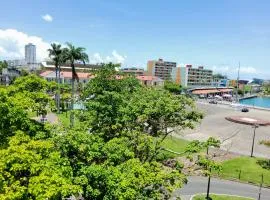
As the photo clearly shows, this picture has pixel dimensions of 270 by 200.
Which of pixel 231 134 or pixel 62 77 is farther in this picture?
pixel 62 77

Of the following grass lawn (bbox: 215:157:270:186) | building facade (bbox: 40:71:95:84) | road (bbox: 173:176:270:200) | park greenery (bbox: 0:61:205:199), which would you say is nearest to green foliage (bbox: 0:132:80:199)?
park greenery (bbox: 0:61:205:199)

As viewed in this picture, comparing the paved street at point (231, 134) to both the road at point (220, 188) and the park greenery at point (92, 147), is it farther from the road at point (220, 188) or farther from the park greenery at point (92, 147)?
the park greenery at point (92, 147)

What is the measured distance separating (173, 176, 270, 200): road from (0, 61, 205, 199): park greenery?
8.70m

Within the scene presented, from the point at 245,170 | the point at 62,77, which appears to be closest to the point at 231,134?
the point at 245,170

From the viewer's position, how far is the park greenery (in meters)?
15.7

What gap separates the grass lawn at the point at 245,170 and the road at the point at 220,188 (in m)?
1.73

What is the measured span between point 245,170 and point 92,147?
29.9m

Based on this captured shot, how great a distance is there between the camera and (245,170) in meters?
43.6

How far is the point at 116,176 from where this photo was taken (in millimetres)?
16891

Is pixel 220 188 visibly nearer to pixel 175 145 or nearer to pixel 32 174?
pixel 175 145

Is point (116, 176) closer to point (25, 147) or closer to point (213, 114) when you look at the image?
point (25, 147)

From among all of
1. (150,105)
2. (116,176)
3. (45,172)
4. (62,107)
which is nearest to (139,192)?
(116,176)

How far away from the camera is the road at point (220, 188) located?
35625mm

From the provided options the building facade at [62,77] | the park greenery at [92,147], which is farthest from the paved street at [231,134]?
the building facade at [62,77]
